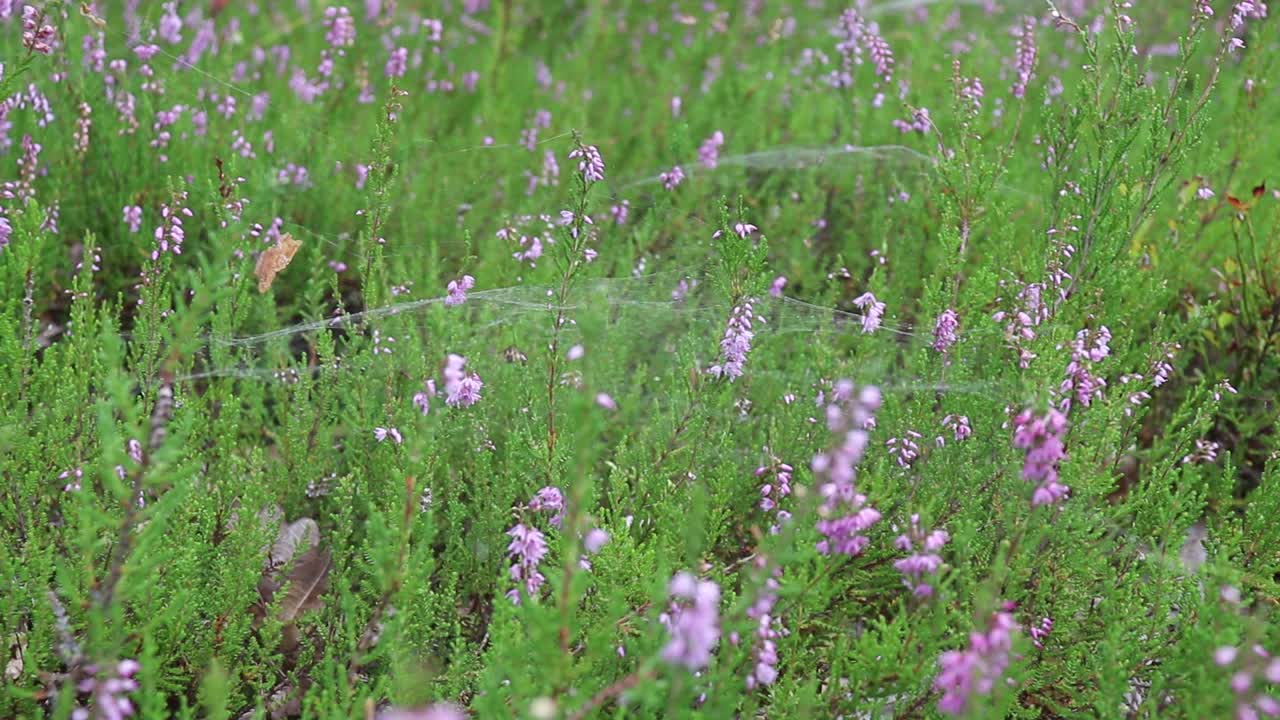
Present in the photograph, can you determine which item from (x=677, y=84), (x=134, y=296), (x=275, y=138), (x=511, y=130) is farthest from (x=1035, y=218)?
(x=134, y=296)

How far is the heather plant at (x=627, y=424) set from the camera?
1.94m

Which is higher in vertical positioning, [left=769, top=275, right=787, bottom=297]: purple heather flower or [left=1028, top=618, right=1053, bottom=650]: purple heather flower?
[left=769, top=275, right=787, bottom=297]: purple heather flower

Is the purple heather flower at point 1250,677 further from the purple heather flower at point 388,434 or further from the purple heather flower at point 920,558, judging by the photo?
the purple heather flower at point 388,434

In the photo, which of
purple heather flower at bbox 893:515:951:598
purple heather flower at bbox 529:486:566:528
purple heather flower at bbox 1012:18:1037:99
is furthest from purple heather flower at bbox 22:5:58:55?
purple heather flower at bbox 1012:18:1037:99

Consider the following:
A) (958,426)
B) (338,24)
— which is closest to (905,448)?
(958,426)

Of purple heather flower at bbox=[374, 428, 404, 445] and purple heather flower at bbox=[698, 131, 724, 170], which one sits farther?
purple heather flower at bbox=[698, 131, 724, 170]

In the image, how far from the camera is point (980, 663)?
1.65 m

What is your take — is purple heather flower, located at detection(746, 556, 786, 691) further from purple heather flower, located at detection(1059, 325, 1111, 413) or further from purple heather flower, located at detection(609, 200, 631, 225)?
purple heather flower, located at detection(609, 200, 631, 225)

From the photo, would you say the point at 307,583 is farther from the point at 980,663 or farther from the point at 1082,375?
the point at 1082,375

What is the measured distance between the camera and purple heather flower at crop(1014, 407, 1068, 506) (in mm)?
1927

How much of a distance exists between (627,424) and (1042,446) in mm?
1493

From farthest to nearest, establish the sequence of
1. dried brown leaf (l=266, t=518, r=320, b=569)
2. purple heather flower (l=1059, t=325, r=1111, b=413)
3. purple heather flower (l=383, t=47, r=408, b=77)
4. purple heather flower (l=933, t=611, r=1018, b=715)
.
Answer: purple heather flower (l=383, t=47, r=408, b=77) < dried brown leaf (l=266, t=518, r=320, b=569) < purple heather flower (l=1059, t=325, r=1111, b=413) < purple heather flower (l=933, t=611, r=1018, b=715)

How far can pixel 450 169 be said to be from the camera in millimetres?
4859

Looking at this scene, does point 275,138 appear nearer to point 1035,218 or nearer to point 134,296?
→ point 134,296
